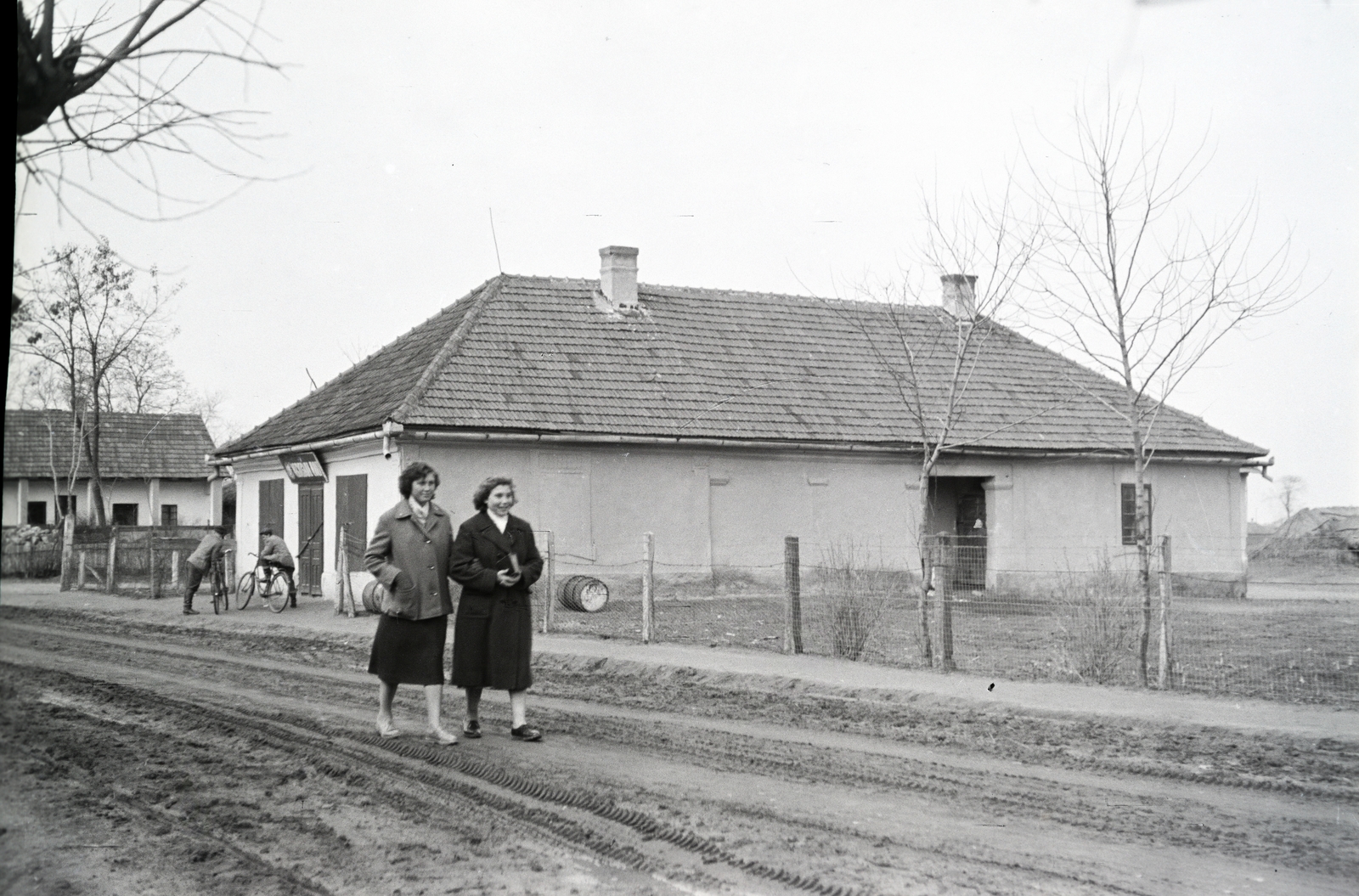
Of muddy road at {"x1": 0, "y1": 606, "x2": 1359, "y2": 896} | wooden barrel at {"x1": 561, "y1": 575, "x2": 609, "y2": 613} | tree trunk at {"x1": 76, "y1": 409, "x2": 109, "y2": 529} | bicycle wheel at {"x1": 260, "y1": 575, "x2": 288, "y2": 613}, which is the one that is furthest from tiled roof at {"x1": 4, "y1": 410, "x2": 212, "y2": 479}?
muddy road at {"x1": 0, "y1": 606, "x2": 1359, "y2": 896}

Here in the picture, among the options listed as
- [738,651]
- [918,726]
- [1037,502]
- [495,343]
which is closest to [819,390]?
[1037,502]

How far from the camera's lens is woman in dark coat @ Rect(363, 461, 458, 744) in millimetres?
9242

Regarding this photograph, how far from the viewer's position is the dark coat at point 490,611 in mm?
9391

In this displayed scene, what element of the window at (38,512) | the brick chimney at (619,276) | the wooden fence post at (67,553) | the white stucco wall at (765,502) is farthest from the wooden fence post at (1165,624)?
the window at (38,512)

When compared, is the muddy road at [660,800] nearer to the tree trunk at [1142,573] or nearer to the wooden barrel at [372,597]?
the tree trunk at [1142,573]

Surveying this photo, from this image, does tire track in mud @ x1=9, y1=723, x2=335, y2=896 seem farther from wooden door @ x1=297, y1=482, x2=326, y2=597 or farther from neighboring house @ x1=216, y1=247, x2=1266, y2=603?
wooden door @ x1=297, y1=482, x2=326, y2=597

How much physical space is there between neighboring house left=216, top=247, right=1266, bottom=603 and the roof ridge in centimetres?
6

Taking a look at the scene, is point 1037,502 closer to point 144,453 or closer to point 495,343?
point 495,343

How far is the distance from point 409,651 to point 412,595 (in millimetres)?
405

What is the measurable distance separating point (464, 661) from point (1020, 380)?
2147 centimetres

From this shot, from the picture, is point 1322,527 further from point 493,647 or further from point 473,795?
point 473,795

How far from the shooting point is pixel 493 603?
31.2 feet

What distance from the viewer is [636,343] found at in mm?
25703

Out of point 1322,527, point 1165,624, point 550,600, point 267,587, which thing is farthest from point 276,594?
point 1322,527
